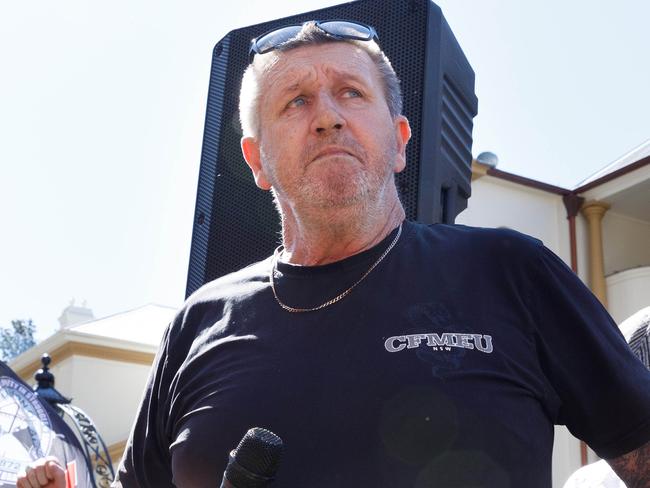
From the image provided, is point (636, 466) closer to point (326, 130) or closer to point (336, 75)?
point (326, 130)

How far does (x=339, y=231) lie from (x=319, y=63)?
0.40 meters

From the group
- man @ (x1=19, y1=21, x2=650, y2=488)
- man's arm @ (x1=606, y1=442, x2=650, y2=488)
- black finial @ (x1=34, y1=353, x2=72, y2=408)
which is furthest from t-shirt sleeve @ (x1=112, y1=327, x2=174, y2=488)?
black finial @ (x1=34, y1=353, x2=72, y2=408)

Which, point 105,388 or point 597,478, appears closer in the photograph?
point 597,478

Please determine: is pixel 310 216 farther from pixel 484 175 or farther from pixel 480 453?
pixel 484 175

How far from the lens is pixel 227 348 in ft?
6.35

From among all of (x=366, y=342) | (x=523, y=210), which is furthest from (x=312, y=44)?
(x=523, y=210)

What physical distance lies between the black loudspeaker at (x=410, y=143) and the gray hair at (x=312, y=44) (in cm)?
25

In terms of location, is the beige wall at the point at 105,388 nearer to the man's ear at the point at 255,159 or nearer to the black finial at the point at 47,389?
the black finial at the point at 47,389

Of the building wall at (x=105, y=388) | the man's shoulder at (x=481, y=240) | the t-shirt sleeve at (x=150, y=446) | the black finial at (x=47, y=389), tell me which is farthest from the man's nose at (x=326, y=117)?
A: the building wall at (x=105, y=388)

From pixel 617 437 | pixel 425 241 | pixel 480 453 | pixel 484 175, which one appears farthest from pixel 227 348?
pixel 484 175

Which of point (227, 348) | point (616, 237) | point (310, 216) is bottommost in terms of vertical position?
point (227, 348)

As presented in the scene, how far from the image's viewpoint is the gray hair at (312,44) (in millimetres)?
2201

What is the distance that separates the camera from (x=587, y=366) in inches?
66.4

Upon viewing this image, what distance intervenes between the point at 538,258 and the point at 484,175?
37.8ft
